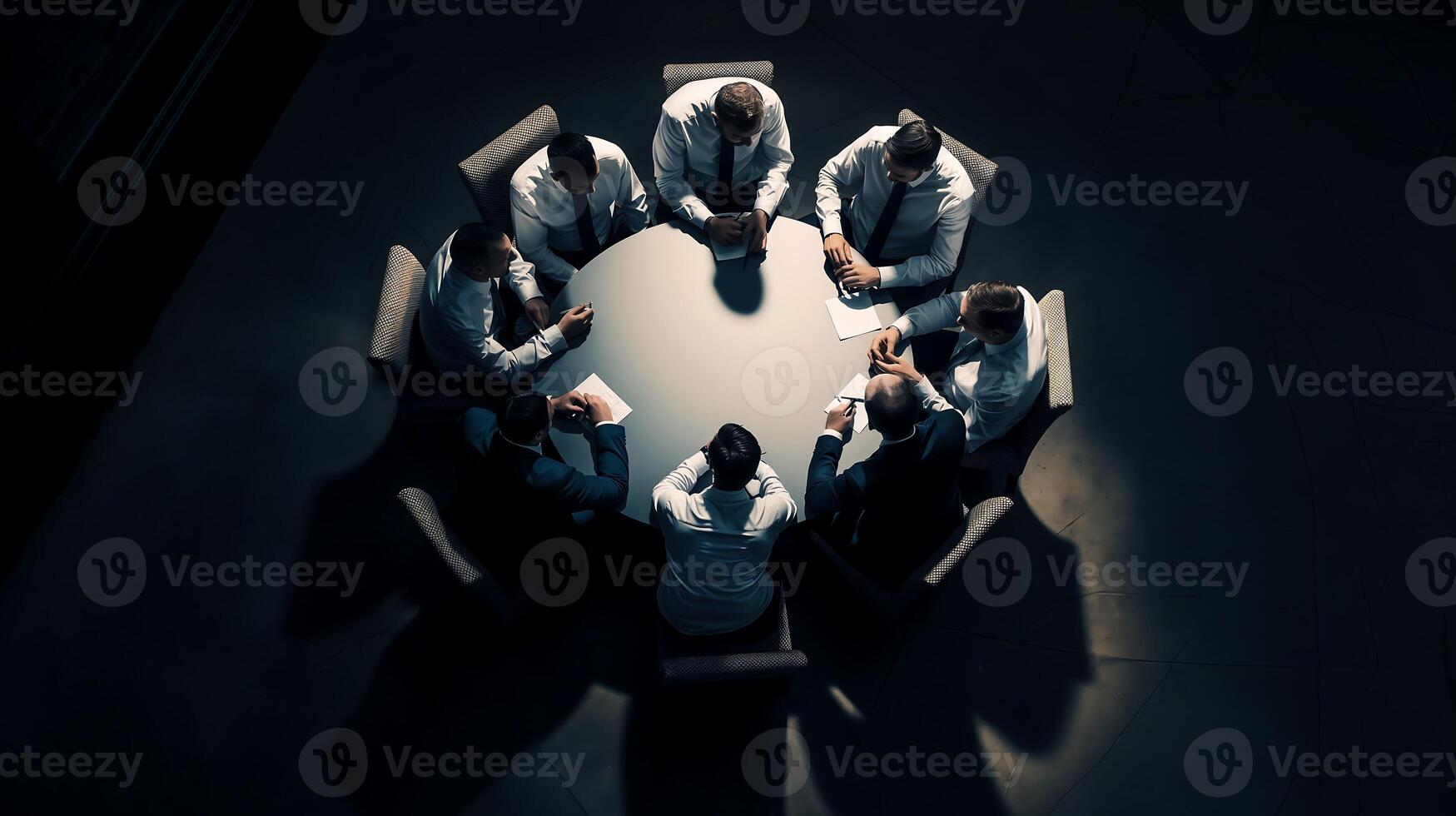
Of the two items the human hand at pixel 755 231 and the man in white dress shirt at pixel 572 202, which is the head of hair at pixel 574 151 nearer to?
the man in white dress shirt at pixel 572 202

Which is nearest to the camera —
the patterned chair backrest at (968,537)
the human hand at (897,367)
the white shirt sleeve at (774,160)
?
the patterned chair backrest at (968,537)

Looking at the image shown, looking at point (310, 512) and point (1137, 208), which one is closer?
point (310, 512)

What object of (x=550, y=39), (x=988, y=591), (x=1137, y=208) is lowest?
(x=988, y=591)

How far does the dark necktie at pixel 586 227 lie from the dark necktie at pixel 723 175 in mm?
612

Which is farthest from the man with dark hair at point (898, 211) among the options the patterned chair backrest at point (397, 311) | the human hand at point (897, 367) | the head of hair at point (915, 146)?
the patterned chair backrest at point (397, 311)

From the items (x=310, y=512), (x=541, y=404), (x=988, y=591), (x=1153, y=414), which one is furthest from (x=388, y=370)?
(x=1153, y=414)

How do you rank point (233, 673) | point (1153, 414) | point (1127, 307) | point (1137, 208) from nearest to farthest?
point (233, 673), point (1153, 414), point (1127, 307), point (1137, 208)

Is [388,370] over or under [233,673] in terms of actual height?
over

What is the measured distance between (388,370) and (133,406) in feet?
6.38

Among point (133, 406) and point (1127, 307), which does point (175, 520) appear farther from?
point (1127, 307)

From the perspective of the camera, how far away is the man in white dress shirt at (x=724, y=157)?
352 cm

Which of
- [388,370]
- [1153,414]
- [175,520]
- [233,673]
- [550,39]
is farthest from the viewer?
[550,39]

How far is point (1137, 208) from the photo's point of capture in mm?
4836

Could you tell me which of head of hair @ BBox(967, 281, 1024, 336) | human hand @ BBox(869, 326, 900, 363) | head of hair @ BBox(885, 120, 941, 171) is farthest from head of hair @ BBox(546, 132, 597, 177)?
head of hair @ BBox(967, 281, 1024, 336)
